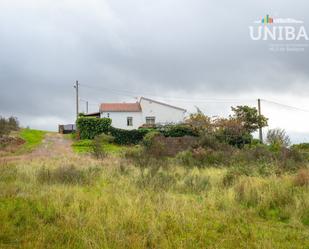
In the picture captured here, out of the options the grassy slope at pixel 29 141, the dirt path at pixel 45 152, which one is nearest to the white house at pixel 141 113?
the grassy slope at pixel 29 141

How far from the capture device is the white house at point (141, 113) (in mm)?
46338

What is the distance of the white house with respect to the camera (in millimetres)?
46338

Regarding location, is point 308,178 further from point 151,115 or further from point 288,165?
point 151,115

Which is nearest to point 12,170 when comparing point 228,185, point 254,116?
point 228,185

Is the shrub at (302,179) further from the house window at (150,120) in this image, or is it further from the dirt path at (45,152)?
the house window at (150,120)

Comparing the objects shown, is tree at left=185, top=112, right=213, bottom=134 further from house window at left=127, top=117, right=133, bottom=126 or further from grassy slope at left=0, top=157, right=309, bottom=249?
grassy slope at left=0, top=157, right=309, bottom=249

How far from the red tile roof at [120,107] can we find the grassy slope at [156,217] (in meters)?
37.0

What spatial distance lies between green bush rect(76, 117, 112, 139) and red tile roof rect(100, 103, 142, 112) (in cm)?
665

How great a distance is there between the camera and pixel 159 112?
47.4 metres

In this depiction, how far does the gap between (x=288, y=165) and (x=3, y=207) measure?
35.3ft

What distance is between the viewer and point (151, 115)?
4728cm

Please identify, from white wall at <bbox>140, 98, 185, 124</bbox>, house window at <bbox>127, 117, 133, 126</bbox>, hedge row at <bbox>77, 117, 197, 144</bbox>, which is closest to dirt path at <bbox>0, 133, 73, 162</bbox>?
hedge row at <bbox>77, 117, 197, 144</bbox>

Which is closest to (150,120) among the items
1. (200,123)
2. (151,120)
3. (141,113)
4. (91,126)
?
(151,120)

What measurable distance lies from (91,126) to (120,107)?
8406mm
